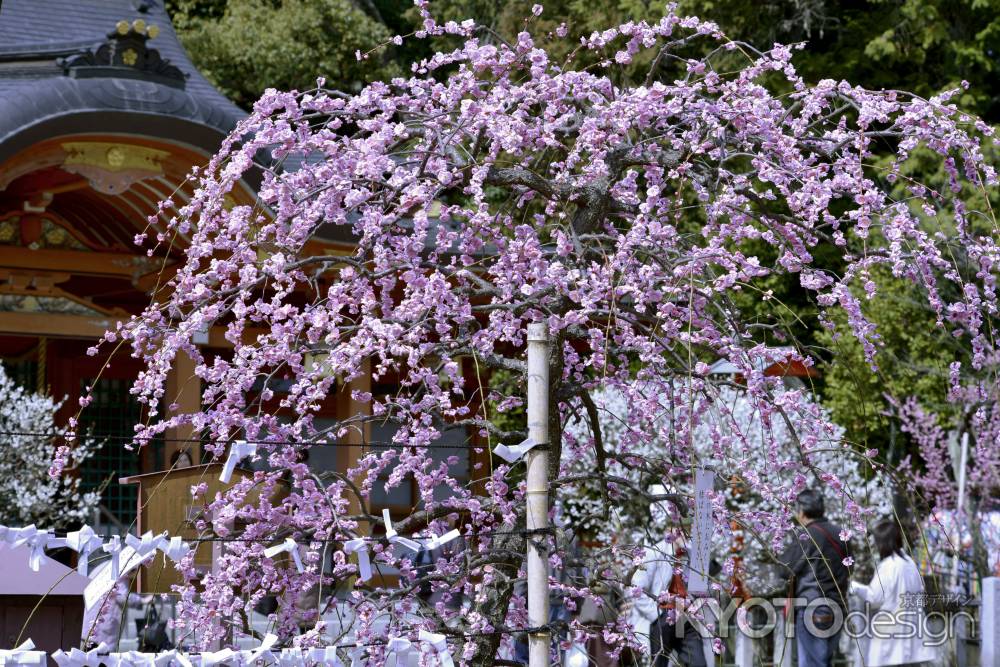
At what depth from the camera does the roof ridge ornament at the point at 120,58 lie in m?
7.92

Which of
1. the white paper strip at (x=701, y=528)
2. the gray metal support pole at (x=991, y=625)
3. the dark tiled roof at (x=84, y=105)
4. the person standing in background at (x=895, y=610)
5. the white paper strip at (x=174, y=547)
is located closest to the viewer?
the white paper strip at (x=174, y=547)

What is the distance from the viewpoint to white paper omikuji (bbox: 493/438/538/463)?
11.1 ft

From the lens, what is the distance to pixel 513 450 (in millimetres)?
3422

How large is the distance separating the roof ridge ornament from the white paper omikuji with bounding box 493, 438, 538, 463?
5.40 meters

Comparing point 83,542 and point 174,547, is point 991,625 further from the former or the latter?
point 83,542

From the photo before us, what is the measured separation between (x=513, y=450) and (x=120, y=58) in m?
5.58

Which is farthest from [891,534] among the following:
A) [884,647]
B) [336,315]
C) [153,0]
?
[153,0]

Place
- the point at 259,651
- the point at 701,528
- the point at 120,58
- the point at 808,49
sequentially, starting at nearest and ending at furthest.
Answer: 1. the point at 259,651
2. the point at 701,528
3. the point at 120,58
4. the point at 808,49

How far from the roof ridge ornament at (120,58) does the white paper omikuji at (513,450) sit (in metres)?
5.40

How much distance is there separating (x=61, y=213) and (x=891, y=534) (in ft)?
20.8

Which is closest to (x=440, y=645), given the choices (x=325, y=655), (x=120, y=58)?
(x=325, y=655)

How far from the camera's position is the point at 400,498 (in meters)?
14.3

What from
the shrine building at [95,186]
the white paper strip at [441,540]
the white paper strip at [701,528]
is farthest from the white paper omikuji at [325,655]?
the shrine building at [95,186]

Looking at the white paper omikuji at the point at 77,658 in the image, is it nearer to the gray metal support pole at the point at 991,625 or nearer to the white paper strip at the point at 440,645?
the white paper strip at the point at 440,645
